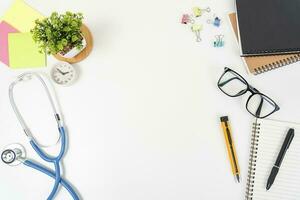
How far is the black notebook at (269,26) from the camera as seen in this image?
99cm

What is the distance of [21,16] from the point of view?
3.65ft

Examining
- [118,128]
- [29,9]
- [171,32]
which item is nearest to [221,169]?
[118,128]

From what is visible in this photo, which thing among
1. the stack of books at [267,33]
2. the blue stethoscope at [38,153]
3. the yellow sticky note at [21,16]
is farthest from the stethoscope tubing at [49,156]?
the stack of books at [267,33]

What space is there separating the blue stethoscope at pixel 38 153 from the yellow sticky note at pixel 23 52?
0.14 ft

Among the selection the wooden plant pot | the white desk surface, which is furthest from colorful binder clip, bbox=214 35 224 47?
the wooden plant pot

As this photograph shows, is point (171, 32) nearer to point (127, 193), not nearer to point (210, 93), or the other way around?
point (210, 93)

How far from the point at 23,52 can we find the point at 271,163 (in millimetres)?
824

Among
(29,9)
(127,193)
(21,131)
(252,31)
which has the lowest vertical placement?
(127,193)

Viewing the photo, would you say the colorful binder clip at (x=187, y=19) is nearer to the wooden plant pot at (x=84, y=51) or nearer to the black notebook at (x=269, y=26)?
the black notebook at (x=269, y=26)

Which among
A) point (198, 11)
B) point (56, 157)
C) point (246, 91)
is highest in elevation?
point (198, 11)

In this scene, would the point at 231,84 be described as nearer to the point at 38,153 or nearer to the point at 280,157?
the point at 280,157

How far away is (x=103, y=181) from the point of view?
1.03 meters

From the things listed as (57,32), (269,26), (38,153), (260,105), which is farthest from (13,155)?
(269,26)

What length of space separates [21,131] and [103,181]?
30 centimetres
